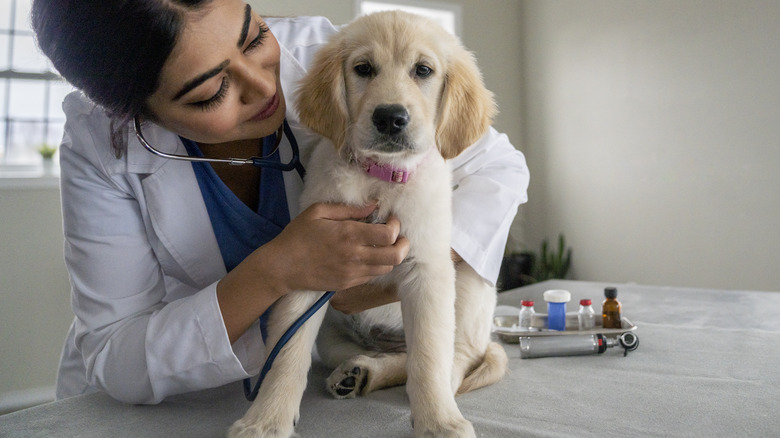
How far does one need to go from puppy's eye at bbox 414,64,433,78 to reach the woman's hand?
13.6 inches

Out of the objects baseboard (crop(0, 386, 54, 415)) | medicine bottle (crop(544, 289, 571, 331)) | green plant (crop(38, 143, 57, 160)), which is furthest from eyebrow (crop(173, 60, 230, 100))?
green plant (crop(38, 143, 57, 160))

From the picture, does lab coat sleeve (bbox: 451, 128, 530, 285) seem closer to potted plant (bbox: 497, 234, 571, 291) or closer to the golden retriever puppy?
the golden retriever puppy

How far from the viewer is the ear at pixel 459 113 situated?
1207mm

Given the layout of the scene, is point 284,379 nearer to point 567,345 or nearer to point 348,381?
point 348,381

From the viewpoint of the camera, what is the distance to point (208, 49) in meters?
1.01

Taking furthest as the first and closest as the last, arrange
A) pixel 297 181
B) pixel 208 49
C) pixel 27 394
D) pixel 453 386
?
pixel 27 394, pixel 297 181, pixel 453 386, pixel 208 49

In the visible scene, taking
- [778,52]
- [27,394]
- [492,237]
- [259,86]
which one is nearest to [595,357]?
[492,237]

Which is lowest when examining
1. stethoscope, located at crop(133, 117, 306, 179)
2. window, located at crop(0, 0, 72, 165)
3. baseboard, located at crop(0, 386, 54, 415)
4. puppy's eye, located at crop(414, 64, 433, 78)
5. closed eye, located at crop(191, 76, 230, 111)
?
baseboard, located at crop(0, 386, 54, 415)

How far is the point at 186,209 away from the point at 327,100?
398mm

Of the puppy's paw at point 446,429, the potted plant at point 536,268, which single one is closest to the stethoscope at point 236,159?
the puppy's paw at point 446,429

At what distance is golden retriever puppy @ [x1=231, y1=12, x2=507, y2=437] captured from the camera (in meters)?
1.07

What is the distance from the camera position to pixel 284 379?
41.2 inches

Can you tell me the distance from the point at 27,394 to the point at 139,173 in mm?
3256

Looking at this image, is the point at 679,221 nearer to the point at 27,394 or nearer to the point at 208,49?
the point at 208,49
